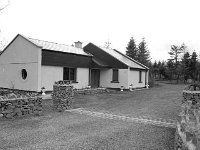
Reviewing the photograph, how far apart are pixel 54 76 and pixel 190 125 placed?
49.1ft

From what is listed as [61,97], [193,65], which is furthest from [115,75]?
[193,65]

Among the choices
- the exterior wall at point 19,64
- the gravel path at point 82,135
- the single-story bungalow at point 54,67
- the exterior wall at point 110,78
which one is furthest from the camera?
the exterior wall at point 110,78

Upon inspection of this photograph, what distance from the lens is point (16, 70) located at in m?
19.1

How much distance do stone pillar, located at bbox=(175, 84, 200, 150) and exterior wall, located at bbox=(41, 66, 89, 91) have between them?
12.6m

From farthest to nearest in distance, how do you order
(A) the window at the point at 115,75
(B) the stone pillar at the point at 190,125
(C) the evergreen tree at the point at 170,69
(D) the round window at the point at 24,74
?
1. (C) the evergreen tree at the point at 170,69
2. (A) the window at the point at 115,75
3. (D) the round window at the point at 24,74
4. (B) the stone pillar at the point at 190,125

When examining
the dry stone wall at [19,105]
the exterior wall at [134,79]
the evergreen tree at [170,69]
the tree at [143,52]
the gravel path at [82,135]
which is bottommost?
the gravel path at [82,135]

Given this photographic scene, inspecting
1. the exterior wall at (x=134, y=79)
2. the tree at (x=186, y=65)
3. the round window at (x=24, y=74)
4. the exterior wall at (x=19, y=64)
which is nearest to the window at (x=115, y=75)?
the exterior wall at (x=134, y=79)

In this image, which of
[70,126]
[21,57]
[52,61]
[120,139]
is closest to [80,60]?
[52,61]

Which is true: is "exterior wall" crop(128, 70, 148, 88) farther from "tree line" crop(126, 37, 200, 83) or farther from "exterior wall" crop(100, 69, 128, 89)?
"tree line" crop(126, 37, 200, 83)

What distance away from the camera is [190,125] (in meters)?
4.94

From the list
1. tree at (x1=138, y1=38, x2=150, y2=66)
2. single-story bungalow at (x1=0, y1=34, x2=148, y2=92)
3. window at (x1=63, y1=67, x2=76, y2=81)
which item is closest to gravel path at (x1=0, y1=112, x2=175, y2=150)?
single-story bungalow at (x1=0, y1=34, x2=148, y2=92)

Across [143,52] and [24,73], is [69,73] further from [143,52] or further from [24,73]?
[143,52]

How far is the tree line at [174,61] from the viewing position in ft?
143

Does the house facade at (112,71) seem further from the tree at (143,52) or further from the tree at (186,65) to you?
the tree at (186,65)
